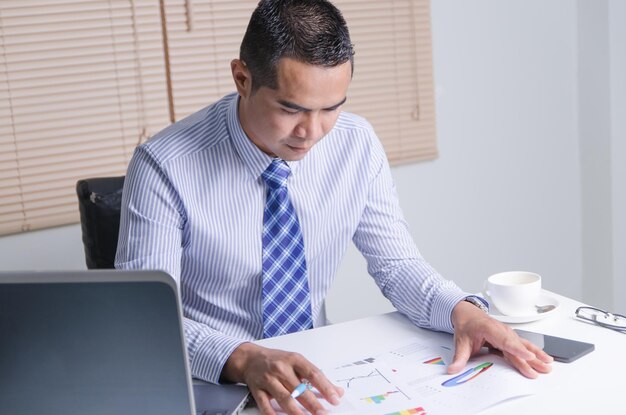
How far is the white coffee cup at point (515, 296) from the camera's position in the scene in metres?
1.47

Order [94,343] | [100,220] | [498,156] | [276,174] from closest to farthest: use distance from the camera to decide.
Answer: [94,343]
[276,174]
[100,220]
[498,156]

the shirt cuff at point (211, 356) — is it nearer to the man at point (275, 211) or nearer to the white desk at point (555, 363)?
the man at point (275, 211)

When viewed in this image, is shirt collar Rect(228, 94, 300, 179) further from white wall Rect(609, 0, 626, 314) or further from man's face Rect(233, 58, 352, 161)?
white wall Rect(609, 0, 626, 314)

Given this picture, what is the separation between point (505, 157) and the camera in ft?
10.4

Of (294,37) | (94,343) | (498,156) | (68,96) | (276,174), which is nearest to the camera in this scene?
(94,343)

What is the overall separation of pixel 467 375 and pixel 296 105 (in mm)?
554

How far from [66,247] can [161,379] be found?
63.7 inches

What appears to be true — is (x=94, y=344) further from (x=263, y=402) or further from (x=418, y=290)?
(x=418, y=290)

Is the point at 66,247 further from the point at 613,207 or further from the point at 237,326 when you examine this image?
the point at 613,207

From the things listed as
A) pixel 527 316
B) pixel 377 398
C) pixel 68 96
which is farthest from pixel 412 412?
pixel 68 96

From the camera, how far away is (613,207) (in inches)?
129

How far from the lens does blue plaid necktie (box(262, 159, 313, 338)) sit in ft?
5.44

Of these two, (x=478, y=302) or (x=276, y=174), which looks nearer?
(x=478, y=302)

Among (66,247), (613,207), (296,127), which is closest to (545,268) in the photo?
(613,207)
